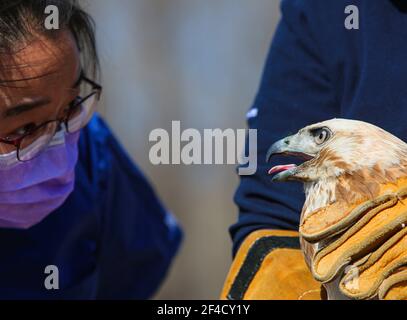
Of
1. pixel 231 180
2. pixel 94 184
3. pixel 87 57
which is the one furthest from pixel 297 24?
pixel 231 180

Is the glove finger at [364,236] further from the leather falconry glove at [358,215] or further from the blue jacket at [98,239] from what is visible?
the blue jacket at [98,239]

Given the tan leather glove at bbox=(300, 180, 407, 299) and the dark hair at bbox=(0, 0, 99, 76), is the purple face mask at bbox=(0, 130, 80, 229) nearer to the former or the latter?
the dark hair at bbox=(0, 0, 99, 76)

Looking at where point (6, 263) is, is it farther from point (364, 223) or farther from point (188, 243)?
point (188, 243)

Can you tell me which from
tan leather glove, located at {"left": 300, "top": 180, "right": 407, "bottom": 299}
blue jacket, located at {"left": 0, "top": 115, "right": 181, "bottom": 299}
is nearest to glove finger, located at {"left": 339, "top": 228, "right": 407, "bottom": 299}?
tan leather glove, located at {"left": 300, "top": 180, "right": 407, "bottom": 299}

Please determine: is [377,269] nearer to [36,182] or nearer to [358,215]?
[358,215]

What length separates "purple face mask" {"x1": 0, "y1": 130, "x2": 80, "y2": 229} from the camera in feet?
4.05

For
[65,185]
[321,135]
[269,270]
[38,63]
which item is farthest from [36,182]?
[321,135]

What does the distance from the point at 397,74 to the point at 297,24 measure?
0.23m

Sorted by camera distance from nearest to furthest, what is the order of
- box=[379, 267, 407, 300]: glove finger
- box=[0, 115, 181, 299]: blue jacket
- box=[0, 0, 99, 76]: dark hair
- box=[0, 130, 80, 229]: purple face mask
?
box=[379, 267, 407, 300]: glove finger
box=[0, 0, 99, 76]: dark hair
box=[0, 130, 80, 229]: purple face mask
box=[0, 115, 181, 299]: blue jacket

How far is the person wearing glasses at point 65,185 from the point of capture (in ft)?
3.78

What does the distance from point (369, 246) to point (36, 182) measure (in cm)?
56

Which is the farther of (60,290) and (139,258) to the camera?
(139,258)

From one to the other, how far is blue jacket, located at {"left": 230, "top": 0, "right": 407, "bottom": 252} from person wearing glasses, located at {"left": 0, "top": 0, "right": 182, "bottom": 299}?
28 centimetres

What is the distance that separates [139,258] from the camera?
1.99m
